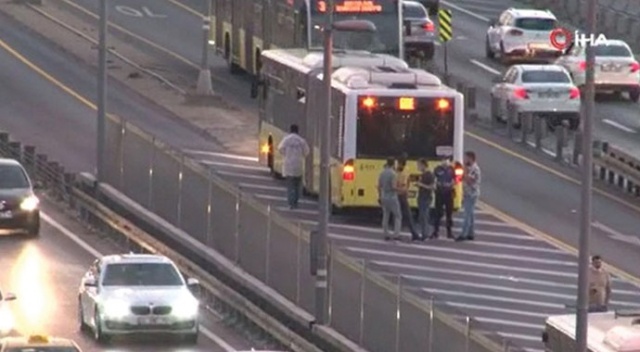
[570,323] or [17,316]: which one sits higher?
[570,323]

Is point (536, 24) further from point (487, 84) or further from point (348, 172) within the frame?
point (348, 172)

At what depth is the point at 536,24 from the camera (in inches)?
2874

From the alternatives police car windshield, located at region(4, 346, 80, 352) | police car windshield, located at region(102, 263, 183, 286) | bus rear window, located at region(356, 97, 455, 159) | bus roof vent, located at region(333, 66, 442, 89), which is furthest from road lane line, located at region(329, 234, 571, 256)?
police car windshield, located at region(4, 346, 80, 352)

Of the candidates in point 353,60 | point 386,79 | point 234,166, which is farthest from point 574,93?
point 386,79

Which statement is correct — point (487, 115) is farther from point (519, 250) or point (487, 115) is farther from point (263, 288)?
point (263, 288)

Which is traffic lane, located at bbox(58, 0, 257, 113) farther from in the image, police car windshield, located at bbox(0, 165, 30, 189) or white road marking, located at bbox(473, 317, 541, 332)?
white road marking, located at bbox(473, 317, 541, 332)

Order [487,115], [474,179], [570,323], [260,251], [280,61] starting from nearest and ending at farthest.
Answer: [570,323], [260,251], [474,179], [280,61], [487,115]

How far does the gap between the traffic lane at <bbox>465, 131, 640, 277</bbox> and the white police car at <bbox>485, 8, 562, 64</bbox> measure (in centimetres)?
1386

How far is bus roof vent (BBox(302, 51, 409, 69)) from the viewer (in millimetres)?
51219

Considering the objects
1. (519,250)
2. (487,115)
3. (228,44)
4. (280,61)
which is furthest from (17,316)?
(228,44)

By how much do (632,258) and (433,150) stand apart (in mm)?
4104

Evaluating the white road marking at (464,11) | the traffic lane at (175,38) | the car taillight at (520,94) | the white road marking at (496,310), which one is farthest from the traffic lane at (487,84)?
the white road marking at (496,310)

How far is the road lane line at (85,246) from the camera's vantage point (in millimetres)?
38562

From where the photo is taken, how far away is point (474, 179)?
151ft
